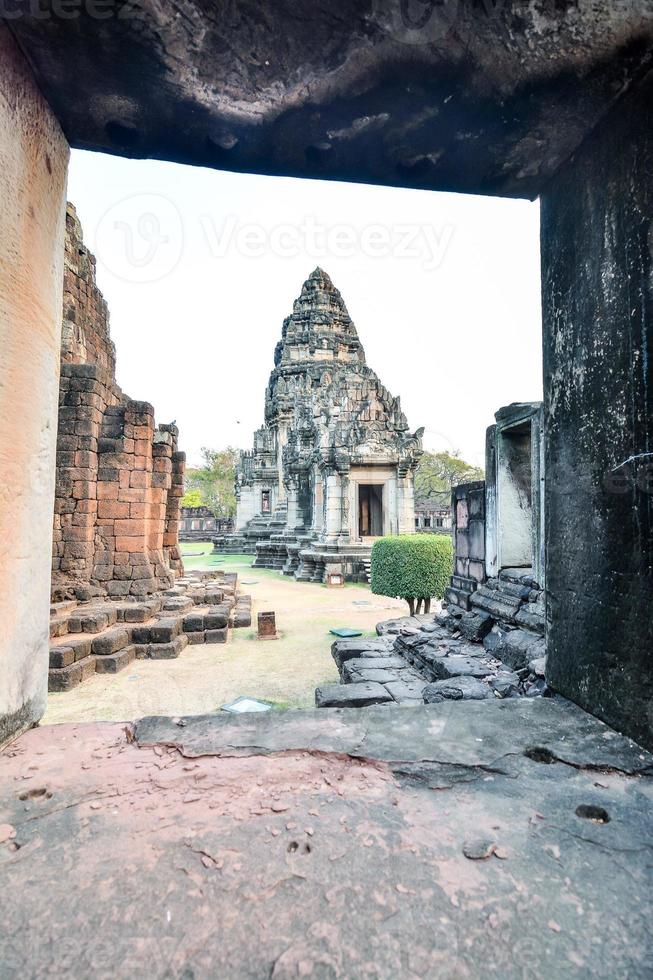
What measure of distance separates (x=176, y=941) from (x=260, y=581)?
45.5 ft

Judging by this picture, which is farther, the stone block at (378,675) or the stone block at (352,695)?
the stone block at (378,675)

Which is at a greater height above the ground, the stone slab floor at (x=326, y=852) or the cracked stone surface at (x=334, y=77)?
the cracked stone surface at (x=334, y=77)

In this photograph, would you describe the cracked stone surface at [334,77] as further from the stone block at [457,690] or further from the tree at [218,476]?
the tree at [218,476]

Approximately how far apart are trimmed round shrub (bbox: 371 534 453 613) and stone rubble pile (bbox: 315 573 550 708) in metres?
2.48

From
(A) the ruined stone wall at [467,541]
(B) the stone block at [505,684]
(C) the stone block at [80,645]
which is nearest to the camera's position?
(B) the stone block at [505,684]

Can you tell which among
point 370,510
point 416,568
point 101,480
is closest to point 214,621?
point 101,480

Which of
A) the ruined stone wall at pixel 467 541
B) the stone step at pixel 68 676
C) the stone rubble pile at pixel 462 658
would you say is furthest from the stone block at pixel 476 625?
the stone step at pixel 68 676

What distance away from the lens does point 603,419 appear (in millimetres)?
1710

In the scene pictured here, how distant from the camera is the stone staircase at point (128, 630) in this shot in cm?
565

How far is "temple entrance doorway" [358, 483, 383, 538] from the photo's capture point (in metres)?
18.5

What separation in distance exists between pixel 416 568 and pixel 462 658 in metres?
3.70

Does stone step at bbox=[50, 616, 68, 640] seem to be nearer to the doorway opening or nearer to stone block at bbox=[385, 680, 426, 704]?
stone block at bbox=[385, 680, 426, 704]

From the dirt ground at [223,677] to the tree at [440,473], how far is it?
3122 centimetres

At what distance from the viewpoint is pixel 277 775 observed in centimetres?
132
